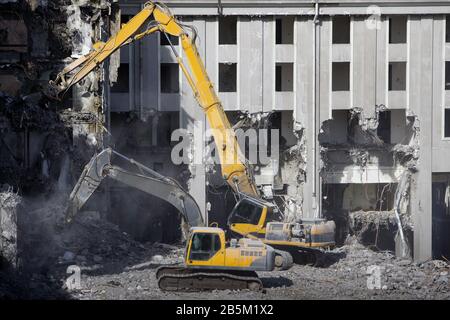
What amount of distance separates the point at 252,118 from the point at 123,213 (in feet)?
17.9

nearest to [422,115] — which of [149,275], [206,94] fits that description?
[206,94]

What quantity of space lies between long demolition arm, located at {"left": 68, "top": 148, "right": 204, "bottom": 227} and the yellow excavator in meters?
1.24

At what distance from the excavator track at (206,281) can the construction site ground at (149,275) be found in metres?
0.20

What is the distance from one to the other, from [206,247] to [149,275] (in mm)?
2117

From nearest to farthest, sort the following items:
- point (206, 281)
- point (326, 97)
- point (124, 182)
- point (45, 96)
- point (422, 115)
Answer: point (206, 281), point (124, 182), point (45, 96), point (326, 97), point (422, 115)

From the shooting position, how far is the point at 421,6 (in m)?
29.0

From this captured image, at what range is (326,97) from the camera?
2909 centimetres

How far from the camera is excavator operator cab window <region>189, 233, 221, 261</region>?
18391 millimetres

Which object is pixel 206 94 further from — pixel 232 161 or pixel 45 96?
pixel 45 96

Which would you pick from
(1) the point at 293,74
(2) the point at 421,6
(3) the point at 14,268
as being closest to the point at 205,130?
(1) the point at 293,74

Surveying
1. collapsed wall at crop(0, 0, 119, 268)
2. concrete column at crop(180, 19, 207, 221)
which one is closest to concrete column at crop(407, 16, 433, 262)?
concrete column at crop(180, 19, 207, 221)

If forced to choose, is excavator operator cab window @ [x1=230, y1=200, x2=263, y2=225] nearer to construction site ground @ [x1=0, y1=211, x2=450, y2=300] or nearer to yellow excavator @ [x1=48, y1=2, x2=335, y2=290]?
yellow excavator @ [x1=48, y1=2, x2=335, y2=290]

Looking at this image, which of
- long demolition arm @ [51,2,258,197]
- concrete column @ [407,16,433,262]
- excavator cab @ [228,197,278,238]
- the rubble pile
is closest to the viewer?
the rubble pile
